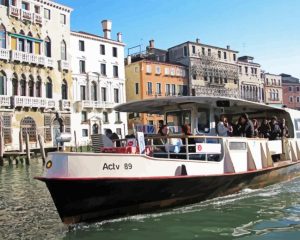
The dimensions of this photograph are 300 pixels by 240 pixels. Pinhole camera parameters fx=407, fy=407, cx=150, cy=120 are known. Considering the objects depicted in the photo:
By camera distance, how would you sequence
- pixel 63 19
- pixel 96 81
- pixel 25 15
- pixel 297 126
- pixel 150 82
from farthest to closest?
1. pixel 150 82
2. pixel 96 81
3. pixel 63 19
4. pixel 25 15
5. pixel 297 126

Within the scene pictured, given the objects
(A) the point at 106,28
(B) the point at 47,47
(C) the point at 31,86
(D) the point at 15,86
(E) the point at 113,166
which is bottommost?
(E) the point at 113,166

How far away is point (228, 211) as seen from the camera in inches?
328

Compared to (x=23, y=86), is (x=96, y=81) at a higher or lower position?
→ higher

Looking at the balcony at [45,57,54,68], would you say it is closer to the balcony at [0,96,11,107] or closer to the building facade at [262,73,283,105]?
the balcony at [0,96,11,107]

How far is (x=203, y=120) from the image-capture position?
10.4 metres

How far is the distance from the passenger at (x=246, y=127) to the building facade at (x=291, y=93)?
192 ft

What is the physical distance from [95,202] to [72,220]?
0.49 metres

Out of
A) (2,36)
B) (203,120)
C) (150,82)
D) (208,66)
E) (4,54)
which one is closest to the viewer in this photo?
(203,120)

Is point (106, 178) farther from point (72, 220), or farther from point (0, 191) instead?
point (0, 191)

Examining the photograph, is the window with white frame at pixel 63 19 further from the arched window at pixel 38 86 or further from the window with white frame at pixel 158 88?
the window with white frame at pixel 158 88

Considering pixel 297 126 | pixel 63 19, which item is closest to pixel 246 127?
pixel 297 126

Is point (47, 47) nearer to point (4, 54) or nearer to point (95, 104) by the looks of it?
point (4, 54)

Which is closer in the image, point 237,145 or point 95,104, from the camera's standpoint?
point 237,145

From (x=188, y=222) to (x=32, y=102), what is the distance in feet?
84.0
